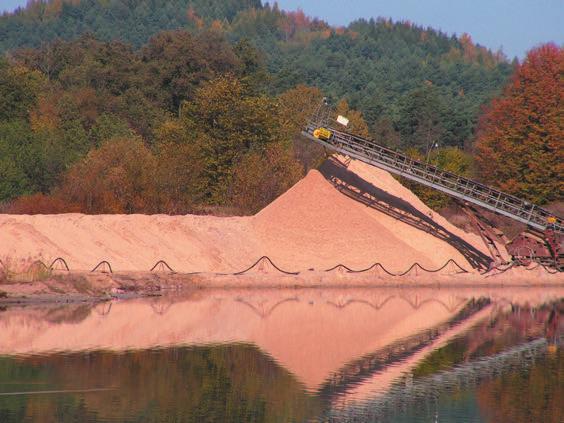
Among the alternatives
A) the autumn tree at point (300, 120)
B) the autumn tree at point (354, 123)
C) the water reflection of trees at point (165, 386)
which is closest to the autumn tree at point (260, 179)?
the autumn tree at point (300, 120)

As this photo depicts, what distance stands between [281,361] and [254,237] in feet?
78.4

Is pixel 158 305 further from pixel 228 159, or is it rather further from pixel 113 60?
pixel 113 60

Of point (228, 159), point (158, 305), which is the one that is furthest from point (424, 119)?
point (158, 305)

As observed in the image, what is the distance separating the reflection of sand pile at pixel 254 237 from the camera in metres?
46.8

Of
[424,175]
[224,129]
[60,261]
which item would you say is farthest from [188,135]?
[60,261]

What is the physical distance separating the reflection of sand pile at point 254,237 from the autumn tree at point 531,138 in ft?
63.6

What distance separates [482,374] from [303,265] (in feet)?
76.2

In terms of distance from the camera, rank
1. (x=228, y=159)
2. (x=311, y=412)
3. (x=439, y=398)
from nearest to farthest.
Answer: (x=311, y=412)
(x=439, y=398)
(x=228, y=159)

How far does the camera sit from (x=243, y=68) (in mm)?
115625

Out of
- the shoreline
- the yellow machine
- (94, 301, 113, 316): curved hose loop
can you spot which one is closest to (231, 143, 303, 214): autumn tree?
the yellow machine

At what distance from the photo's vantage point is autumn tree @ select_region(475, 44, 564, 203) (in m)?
70.4

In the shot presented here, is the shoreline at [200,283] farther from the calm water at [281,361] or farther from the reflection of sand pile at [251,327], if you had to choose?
the reflection of sand pile at [251,327]

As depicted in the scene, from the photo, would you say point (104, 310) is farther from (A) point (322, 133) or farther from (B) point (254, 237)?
(A) point (322, 133)

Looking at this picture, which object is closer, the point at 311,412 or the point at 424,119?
the point at 311,412
